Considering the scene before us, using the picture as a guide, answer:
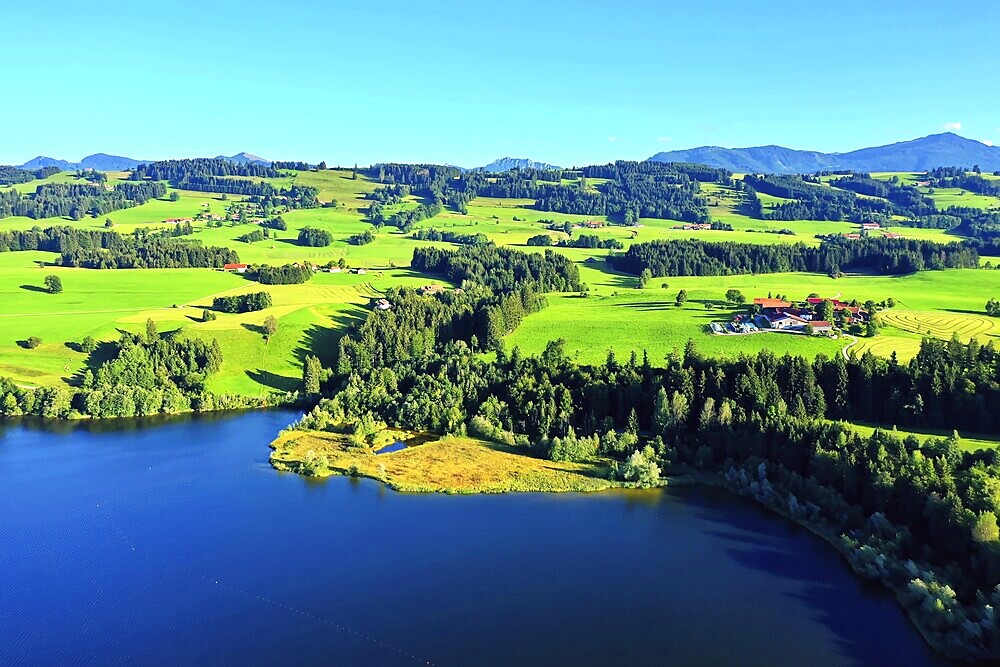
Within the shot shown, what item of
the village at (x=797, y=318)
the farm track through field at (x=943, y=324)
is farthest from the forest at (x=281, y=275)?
the farm track through field at (x=943, y=324)

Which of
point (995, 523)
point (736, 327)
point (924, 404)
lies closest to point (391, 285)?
point (736, 327)

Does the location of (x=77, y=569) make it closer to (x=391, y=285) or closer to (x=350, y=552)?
(x=350, y=552)

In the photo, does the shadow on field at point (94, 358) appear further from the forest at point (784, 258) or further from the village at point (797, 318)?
the forest at point (784, 258)

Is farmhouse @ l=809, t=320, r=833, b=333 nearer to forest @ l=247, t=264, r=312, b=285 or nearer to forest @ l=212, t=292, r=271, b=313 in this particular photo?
forest @ l=212, t=292, r=271, b=313

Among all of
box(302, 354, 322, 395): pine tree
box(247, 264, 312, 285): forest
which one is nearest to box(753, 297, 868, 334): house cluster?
box(302, 354, 322, 395): pine tree

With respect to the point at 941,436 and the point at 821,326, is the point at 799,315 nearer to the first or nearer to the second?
the point at 821,326

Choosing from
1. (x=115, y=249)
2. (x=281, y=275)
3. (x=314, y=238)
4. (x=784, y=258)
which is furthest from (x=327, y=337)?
(x=784, y=258)

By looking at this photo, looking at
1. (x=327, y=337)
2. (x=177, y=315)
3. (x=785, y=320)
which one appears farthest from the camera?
(x=177, y=315)

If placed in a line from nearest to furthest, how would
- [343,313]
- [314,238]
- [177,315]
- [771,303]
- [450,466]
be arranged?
1. [450,466]
2. [771,303]
3. [177,315]
4. [343,313]
5. [314,238]
